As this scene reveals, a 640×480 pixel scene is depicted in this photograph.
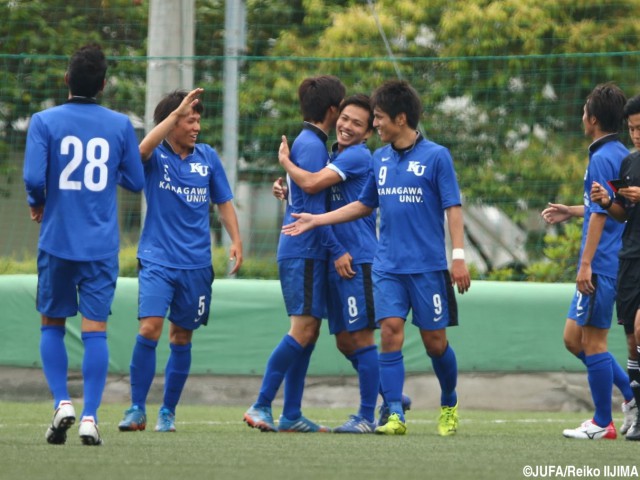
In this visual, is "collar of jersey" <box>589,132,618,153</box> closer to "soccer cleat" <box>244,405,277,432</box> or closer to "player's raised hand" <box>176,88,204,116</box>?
"player's raised hand" <box>176,88,204,116</box>

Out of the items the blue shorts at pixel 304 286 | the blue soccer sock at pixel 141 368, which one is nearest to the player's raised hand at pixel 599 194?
the blue shorts at pixel 304 286

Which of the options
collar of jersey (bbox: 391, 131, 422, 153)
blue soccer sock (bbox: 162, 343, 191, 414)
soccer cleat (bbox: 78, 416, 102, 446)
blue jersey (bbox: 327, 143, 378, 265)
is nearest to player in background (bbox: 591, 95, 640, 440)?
collar of jersey (bbox: 391, 131, 422, 153)

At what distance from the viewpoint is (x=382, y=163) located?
841 cm

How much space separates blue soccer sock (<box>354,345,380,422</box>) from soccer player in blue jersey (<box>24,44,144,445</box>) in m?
1.93

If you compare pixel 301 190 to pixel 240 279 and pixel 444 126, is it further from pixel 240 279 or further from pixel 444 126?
pixel 444 126

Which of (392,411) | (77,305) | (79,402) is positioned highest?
(77,305)

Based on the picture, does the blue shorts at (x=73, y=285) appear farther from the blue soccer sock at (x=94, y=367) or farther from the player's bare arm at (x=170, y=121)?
the player's bare arm at (x=170, y=121)

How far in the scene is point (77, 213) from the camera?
23.9 feet

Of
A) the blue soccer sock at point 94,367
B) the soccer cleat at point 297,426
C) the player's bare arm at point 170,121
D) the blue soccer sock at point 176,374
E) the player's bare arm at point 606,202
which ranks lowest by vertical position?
the soccer cleat at point 297,426

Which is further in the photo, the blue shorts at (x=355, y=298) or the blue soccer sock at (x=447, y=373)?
the blue shorts at (x=355, y=298)

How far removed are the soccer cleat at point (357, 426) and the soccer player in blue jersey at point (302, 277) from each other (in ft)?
0.57

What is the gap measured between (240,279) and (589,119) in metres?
4.17

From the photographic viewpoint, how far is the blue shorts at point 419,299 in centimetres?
820

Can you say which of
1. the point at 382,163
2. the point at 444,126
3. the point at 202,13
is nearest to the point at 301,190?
the point at 382,163
